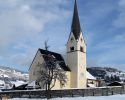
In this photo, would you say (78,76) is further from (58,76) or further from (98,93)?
(98,93)

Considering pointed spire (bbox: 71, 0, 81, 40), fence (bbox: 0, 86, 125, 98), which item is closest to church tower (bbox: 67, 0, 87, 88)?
pointed spire (bbox: 71, 0, 81, 40)

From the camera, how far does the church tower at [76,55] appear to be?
7450 cm

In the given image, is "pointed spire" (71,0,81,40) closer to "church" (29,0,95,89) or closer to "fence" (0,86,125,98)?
"church" (29,0,95,89)

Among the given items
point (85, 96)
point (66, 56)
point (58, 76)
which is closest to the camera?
point (85, 96)

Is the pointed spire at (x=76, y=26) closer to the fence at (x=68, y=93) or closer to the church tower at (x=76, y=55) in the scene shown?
the church tower at (x=76, y=55)

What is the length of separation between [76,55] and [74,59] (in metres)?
1.12

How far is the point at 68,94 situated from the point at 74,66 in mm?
22842

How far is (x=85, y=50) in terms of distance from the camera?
78188 millimetres

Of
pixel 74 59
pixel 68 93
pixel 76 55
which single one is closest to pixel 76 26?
pixel 76 55

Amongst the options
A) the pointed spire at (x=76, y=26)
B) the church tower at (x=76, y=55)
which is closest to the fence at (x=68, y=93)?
the church tower at (x=76, y=55)

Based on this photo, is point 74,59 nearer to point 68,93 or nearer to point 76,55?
point 76,55

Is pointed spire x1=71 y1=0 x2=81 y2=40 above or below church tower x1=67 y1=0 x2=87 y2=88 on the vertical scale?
above

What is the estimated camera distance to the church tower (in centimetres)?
7450

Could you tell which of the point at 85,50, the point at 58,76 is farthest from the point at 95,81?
the point at 58,76
